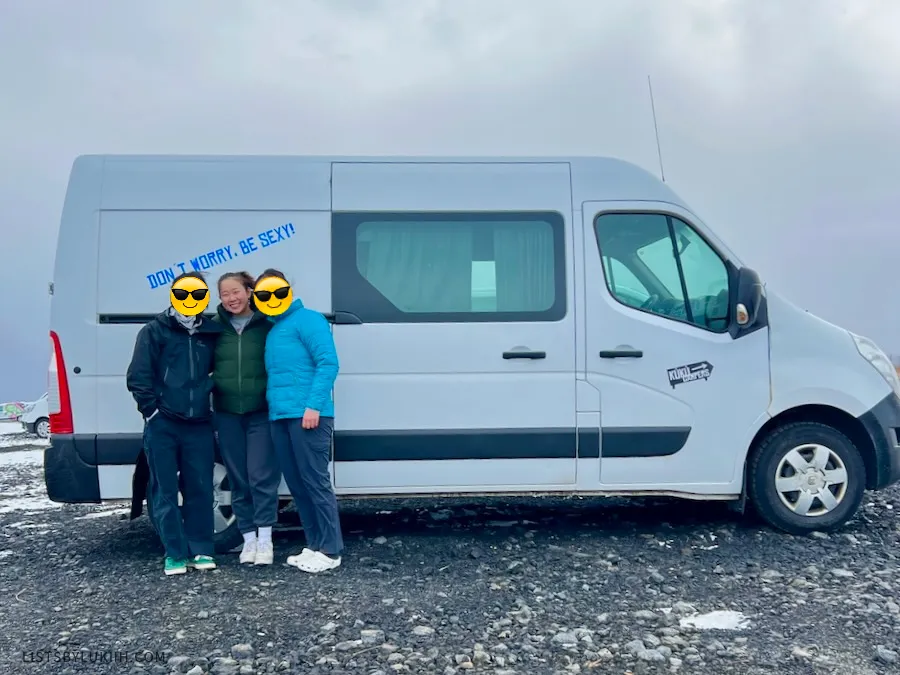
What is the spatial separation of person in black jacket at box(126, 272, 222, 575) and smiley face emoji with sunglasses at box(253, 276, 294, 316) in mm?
336

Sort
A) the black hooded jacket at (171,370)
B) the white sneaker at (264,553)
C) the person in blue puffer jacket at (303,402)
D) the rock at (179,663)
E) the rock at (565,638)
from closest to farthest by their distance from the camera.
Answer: the rock at (179,663)
the rock at (565,638)
the black hooded jacket at (171,370)
the person in blue puffer jacket at (303,402)
the white sneaker at (264,553)

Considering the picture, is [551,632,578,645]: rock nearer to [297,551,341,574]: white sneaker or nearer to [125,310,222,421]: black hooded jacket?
[297,551,341,574]: white sneaker

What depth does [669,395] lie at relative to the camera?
577cm

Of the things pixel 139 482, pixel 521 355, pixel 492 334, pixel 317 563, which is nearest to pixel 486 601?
pixel 317 563

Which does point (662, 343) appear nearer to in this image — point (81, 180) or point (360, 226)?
point (360, 226)

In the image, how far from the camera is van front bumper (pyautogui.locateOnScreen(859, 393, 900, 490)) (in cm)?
580

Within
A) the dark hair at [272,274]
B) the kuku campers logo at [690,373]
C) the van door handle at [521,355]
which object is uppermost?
the dark hair at [272,274]

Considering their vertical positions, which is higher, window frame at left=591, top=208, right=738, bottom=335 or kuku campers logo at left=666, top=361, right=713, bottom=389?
window frame at left=591, top=208, right=738, bottom=335

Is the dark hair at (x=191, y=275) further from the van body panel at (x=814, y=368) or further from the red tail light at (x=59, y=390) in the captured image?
the van body panel at (x=814, y=368)

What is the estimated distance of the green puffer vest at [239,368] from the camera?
5.28 m

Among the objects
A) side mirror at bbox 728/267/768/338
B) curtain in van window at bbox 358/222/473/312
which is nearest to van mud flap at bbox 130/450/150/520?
curtain in van window at bbox 358/222/473/312

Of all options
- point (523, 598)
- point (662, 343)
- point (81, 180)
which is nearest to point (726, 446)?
point (662, 343)

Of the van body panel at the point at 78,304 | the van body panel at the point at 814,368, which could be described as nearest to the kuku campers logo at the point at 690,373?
the van body panel at the point at 814,368

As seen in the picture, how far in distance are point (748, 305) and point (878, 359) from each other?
3.50 feet
